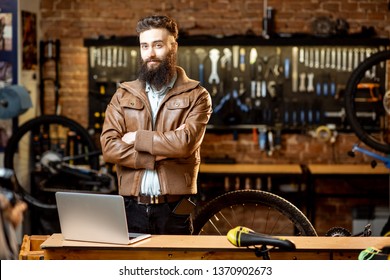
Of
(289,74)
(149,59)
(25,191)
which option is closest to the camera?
(149,59)

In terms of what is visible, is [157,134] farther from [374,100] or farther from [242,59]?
[374,100]

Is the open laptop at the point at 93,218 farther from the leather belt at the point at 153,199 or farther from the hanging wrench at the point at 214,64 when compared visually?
the hanging wrench at the point at 214,64

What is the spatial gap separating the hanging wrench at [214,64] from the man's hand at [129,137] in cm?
397

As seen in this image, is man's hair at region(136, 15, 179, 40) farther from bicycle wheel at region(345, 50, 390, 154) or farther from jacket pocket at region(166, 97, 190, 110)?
bicycle wheel at region(345, 50, 390, 154)

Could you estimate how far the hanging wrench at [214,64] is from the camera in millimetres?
8555

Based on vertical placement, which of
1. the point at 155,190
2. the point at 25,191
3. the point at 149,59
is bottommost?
the point at 25,191

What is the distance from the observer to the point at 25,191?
26.3 feet

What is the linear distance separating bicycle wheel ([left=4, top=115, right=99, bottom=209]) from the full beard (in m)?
3.42

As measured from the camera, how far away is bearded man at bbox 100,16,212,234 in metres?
4.54

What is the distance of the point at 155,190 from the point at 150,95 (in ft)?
1.70

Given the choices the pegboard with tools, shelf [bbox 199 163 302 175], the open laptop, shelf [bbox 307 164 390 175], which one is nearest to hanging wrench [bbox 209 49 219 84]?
the pegboard with tools

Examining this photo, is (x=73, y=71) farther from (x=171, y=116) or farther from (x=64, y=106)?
(x=171, y=116)
